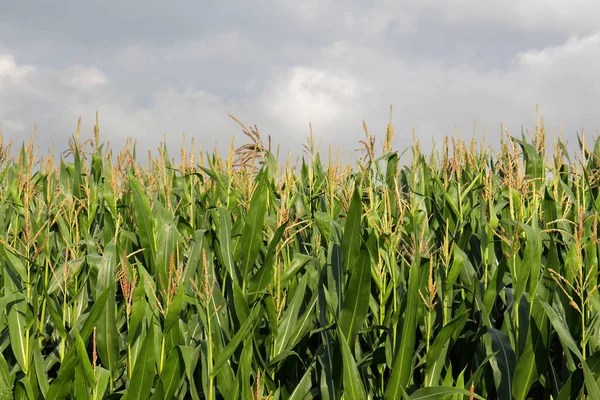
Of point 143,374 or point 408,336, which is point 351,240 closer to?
point 408,336

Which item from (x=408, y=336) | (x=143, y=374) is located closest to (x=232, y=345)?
(x=143, y=374)

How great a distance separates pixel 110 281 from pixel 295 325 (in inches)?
33.7

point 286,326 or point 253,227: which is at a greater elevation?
point 253,227

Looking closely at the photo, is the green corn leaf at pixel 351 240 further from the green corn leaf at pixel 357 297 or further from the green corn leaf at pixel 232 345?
the green corn leaf at pixel 232 345

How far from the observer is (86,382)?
2.27 m

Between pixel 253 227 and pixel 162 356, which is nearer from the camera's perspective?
pixel 162 356

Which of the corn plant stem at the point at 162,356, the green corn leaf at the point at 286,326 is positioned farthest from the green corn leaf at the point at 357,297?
the corn plant stem at the point at 162,356

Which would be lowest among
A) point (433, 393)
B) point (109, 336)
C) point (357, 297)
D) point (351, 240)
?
point (433, 393)

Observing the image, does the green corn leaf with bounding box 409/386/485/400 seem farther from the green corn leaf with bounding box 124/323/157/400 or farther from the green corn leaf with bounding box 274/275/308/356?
the green corn leaf with bounding box 124/323/157/400

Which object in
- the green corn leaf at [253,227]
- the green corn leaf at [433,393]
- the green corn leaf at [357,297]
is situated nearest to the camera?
the green corn leaf at [433,393]

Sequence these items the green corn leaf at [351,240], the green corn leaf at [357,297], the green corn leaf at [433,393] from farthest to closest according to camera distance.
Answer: the green corn leaf at [351,240], the green corn leaf at [357,297], the green corn leaf at [433,393]

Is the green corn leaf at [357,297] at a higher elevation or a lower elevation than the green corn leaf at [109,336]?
higher

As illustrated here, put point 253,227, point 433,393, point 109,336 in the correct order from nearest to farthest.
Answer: point 433,393 → point 109,336 → point 253,227

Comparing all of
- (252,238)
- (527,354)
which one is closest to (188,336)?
(252,238)
